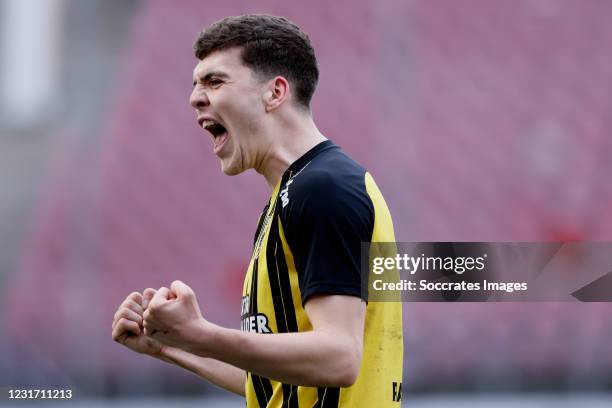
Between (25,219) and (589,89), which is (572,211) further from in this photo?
(25,219)

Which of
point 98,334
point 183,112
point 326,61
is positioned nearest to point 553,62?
point 326,61

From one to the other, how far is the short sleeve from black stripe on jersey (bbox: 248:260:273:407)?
0.22 metres

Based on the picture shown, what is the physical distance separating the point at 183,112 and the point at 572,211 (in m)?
3.49

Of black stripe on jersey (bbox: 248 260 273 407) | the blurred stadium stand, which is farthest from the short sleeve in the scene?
the blurred stadium stand

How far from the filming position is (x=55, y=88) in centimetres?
812

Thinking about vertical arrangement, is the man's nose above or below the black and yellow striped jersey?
above

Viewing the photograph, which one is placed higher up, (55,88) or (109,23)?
(109,23)

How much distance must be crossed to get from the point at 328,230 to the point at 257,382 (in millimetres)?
563

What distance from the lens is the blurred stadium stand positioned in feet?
22.6

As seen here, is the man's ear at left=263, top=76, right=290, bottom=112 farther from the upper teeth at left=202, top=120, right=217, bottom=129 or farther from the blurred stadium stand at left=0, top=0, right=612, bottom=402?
the blurred stadium stand at left=0, top=0, right=612, bottom=402

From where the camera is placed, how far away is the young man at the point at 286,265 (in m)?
1.81

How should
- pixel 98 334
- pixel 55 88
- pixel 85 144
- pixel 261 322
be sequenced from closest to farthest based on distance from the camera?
1. pixel 261 322
2. pixel 98 334
3. pixel 85 144
4. pixel 55 88

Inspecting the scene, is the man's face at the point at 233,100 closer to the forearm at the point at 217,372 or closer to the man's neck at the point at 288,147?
the man's neck at the point at 288,147

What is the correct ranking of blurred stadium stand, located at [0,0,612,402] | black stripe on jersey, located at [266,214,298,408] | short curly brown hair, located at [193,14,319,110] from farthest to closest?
1. blurred stadium stand, located at [0,0,612,402]
2. short curly brown hair, located at [193,14,319,110]
3. black stripe on jersey, located at [266,214,298,408]
